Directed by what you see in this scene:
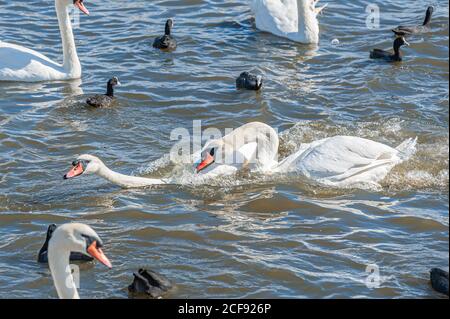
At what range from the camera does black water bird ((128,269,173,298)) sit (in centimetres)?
886

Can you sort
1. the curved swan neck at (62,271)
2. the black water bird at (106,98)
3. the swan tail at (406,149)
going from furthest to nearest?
the black water bird at (106,98), the swan tail at (406,149), the curved swan neck at (62,271)

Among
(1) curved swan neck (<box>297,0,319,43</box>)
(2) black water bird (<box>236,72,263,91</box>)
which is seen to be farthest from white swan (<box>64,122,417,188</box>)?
(1) curved swan neck (<box>297,0,319,43</box>)

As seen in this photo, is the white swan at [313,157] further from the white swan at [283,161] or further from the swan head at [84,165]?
the swan head at [84,165]

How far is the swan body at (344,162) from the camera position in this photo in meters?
11.3

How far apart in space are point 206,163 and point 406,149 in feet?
7.51

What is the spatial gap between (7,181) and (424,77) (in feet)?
20.3

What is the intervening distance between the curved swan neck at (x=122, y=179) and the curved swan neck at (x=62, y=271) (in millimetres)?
3684

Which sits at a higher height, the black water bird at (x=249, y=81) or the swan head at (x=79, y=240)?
the black water bird at (x=249, y=81)

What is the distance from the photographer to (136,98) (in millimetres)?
14133

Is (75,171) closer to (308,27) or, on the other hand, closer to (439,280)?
(439,280)

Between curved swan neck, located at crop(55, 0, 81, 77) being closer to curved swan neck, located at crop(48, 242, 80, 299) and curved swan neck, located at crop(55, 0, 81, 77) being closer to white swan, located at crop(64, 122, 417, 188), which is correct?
white swan, located at crop(64, 122, 417, 188)

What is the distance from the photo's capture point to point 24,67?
14.8 metres

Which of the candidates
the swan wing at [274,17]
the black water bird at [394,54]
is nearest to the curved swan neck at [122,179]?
the black water bird at [394,54]

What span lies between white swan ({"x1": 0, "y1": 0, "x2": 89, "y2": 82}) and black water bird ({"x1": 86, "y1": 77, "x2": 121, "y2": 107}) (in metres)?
1.21
